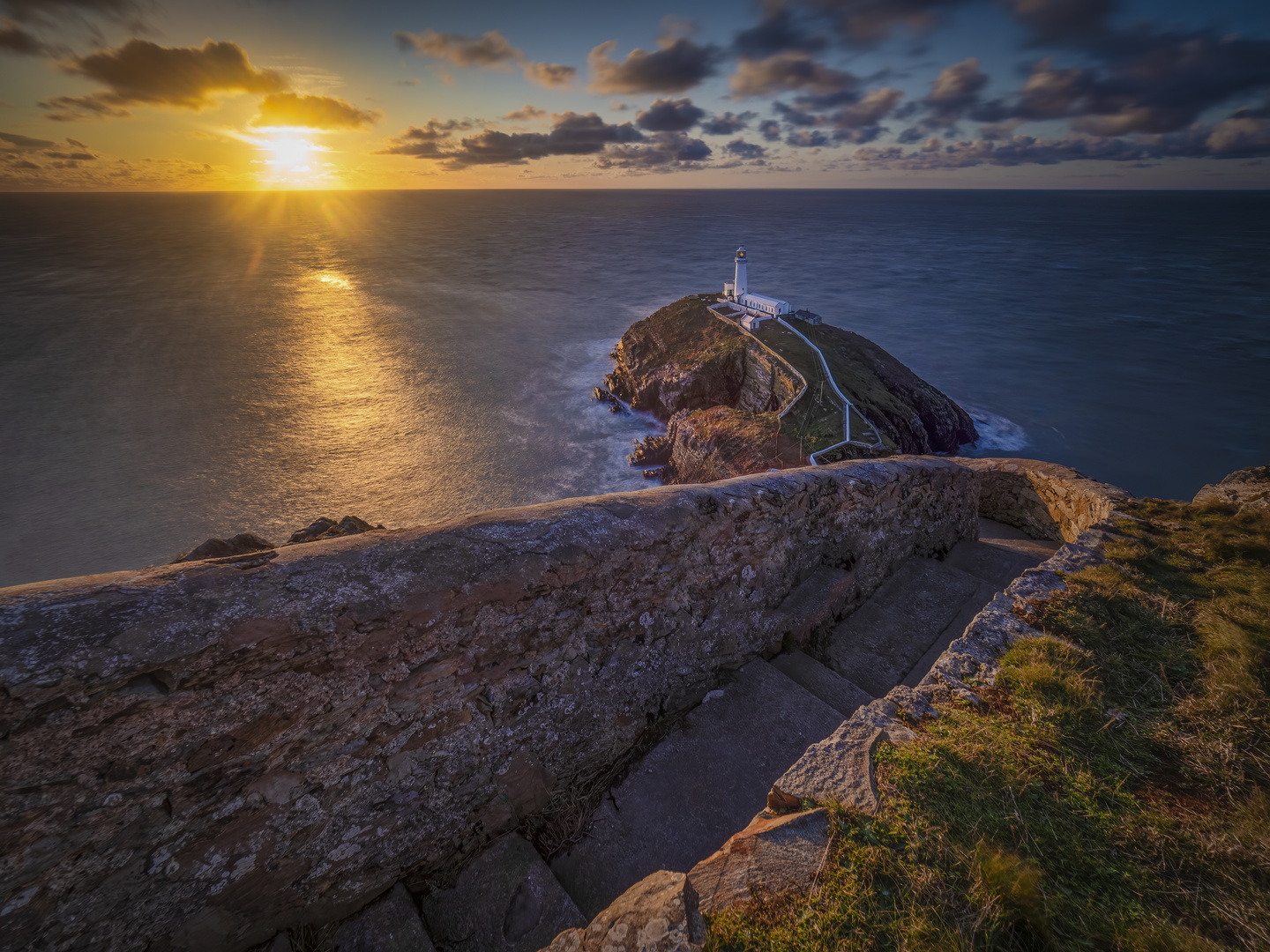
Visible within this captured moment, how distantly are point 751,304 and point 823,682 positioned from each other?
35874 millimetres

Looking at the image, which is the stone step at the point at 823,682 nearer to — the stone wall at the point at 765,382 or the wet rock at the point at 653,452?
the stone wall at the point at 765,382

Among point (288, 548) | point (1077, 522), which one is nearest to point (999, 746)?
point (288, 548)

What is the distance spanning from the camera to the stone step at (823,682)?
4410mm

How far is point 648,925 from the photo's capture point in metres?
2.27

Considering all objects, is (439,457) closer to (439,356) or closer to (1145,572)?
(439,356)

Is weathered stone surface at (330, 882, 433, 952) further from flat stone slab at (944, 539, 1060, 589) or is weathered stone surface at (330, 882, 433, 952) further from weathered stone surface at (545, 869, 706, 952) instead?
flat stone slab at (944, 539, 1060, 589)

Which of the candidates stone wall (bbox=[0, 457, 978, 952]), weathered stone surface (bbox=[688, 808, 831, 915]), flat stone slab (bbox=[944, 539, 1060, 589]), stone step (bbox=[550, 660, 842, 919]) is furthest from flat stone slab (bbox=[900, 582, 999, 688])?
weathered stone surface (bbox=[688, 808, 831, 915])

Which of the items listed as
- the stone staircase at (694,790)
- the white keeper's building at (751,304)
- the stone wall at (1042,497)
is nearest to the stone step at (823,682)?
the stone staircase at (694,790)

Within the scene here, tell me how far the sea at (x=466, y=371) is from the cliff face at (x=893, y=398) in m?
2.11

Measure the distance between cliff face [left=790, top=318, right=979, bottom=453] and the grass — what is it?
73.3 feet

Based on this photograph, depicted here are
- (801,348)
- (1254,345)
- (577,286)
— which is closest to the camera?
(801,348)

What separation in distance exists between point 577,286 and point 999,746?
231 feet

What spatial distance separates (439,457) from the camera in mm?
Answer: 30234

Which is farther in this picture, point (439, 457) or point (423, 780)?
point (439, 457)
